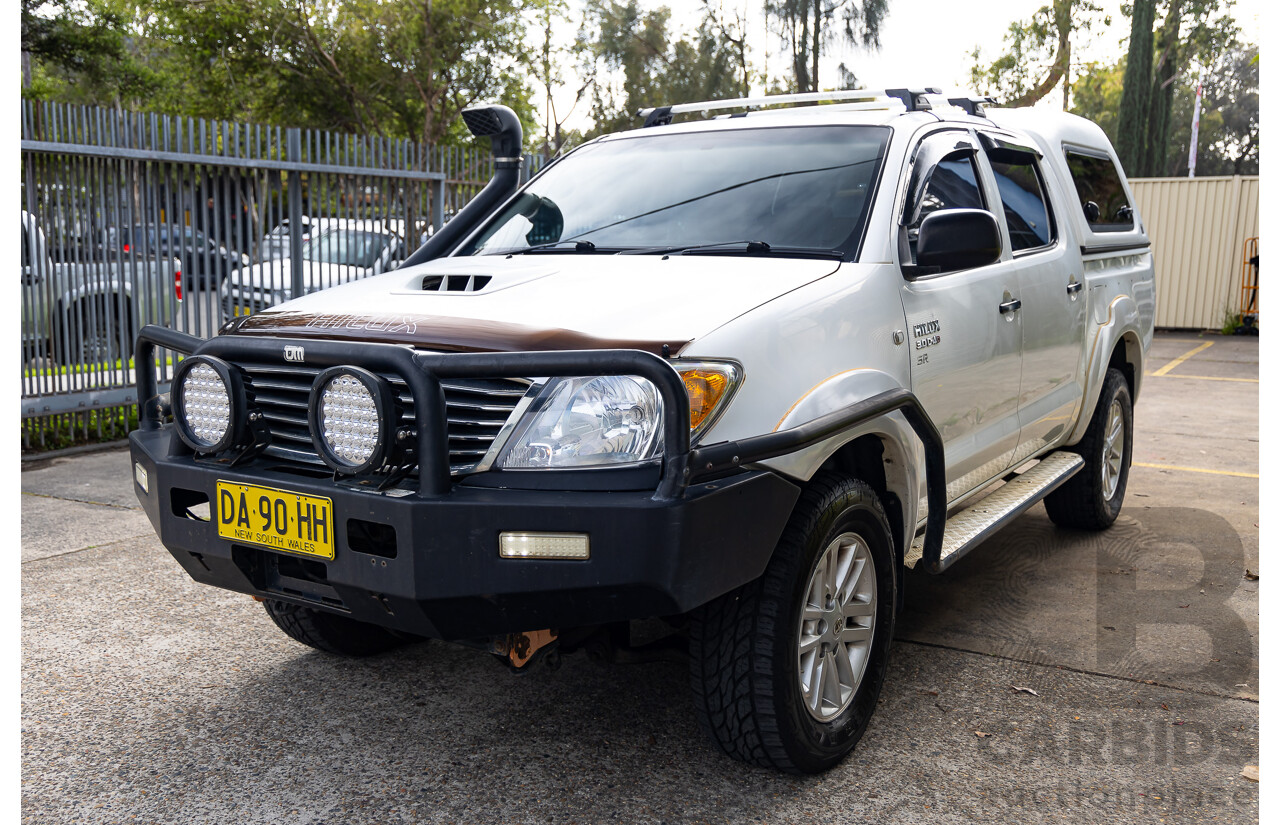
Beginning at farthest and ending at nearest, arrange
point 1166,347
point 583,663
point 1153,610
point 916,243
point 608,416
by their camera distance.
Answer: point 1166,347, point 1153,610, point 583,663, point 916,243, point 608,416

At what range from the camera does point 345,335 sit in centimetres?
279

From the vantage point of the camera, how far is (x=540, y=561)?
241 centimetres

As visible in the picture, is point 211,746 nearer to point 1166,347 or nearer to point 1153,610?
point 1153,610

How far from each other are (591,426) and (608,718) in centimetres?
125

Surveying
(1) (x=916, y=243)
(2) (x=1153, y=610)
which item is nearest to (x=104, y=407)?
(1) (x=916, y=243)

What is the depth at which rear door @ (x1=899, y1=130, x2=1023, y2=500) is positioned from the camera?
345 cm

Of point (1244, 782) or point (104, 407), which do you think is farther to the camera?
point (104, 407)

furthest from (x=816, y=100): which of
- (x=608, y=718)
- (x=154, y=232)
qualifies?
(x=154, y=232)

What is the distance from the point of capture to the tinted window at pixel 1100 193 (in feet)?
17.5

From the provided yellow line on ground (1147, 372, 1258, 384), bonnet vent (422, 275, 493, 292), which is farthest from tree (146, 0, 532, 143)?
bonnet vent (422, 275, 493, 292)

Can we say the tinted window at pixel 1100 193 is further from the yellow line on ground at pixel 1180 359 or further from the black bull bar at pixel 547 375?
the yellow line on ground at pixel 1180 359

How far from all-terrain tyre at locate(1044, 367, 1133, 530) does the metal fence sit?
5.76 meters

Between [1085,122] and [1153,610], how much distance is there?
261cm

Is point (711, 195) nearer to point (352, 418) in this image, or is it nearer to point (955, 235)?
point (955, 235)
